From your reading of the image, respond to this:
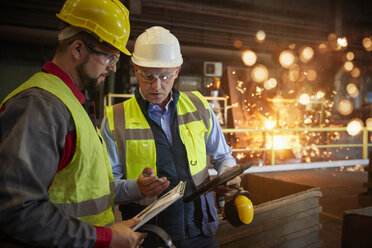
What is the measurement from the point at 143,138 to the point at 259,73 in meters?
9.67

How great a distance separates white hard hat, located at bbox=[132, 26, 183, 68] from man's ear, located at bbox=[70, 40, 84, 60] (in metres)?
0.76

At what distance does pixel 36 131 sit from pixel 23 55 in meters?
9.95

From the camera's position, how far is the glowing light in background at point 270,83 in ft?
35.2

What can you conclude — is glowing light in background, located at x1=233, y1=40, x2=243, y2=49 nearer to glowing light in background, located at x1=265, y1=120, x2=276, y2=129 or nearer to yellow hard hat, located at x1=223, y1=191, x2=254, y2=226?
glowing light in background, located at x1=265, y1=120, x2=276, y2=129

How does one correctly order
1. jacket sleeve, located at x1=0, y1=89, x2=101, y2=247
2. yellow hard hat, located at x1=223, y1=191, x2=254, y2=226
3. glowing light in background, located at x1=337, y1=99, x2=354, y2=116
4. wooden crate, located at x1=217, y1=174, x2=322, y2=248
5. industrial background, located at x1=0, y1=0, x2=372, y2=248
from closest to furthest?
jacket sleeve, located at x1=0, y1=89, x2=101, y2=247 < yellow hard hat, located at x1=223, y1=191, x2=254, y2=226 < wooden crate, located at x1=217, y1=174, x2=322, y2=248 < industrial background, located at x1=0, y1=0, x2=372, y2=248 < glowing light in background, located at x1=337, y1=99, x2=354, y2=116

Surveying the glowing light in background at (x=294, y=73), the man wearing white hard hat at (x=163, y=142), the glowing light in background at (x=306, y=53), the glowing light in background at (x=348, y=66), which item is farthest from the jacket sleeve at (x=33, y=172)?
the glowing light in background at (x=348, y=66)

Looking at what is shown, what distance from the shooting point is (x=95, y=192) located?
1237 millimetres

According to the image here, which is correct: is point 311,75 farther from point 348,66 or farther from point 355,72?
point 355,72

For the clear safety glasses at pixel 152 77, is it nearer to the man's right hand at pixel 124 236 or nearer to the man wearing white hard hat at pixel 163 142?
the man wearing white hard hat at pixel 163 142

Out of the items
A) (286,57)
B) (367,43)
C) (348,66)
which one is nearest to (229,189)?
(286,57)

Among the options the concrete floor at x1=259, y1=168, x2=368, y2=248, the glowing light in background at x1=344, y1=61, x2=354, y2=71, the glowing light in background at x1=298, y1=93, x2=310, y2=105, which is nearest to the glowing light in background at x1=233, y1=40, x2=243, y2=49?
the glowing light in background at x1=298, y1=93, x2=310, y2=105

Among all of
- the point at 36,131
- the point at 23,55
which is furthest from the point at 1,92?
the point at 36,131

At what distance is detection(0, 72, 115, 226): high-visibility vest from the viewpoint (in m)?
1.15

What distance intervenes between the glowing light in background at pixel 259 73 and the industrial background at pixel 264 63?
0.04 metres
